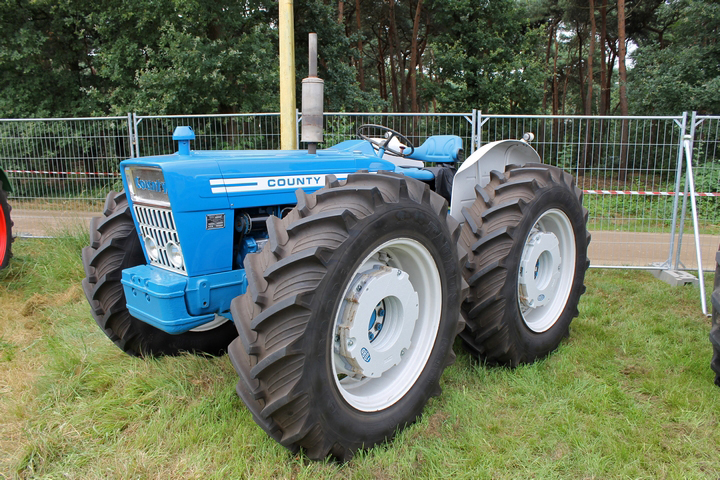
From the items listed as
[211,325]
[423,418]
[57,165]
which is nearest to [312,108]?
[211,325]

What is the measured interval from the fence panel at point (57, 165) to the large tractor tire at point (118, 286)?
4.50 m

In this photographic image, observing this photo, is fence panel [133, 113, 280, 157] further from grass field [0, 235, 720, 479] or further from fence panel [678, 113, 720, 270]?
fence panel [678, 113, 720, 270]

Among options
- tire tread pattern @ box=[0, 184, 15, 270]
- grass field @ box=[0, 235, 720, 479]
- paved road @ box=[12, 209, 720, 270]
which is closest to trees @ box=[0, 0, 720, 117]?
paved road @ box=[12, 209, 720, 270]

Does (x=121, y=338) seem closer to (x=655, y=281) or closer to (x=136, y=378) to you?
(x=136, y=378)

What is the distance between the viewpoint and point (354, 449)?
231cm

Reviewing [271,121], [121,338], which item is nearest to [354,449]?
[121,338]

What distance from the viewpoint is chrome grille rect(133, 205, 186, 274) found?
255 centimetres

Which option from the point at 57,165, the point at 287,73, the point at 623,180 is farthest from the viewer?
the point at 57,165

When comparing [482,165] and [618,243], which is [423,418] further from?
[618,243]

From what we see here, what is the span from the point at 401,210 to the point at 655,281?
14.9 feet

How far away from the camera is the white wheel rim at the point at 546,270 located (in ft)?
10.8

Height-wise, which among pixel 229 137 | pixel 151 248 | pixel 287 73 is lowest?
pixel 151 248

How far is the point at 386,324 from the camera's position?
8.52ft

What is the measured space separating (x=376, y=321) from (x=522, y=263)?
1159 millimetres
